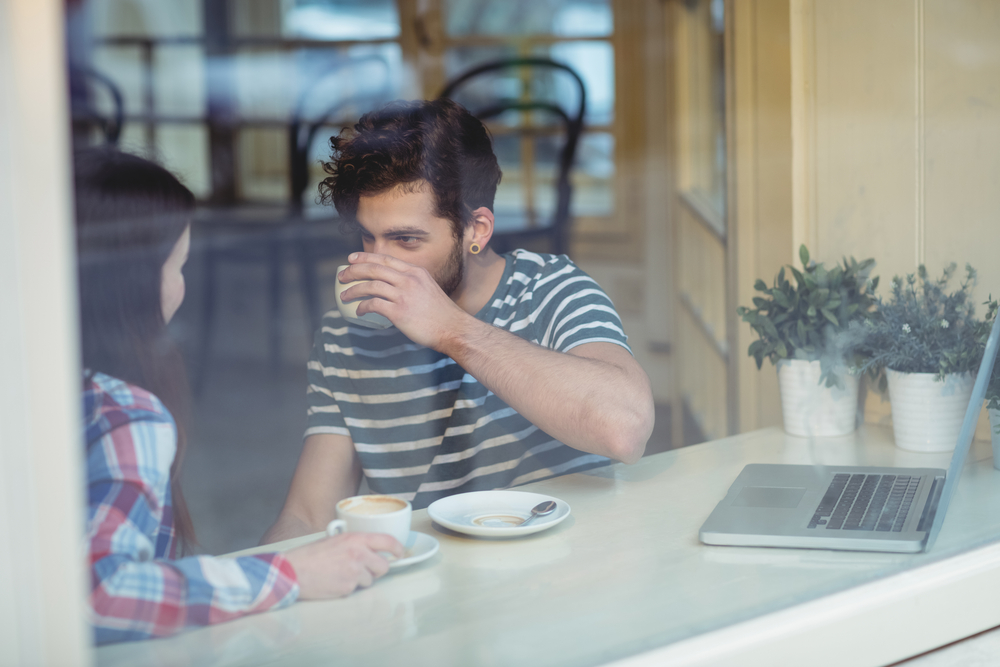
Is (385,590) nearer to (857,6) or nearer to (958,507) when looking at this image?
(958,507)

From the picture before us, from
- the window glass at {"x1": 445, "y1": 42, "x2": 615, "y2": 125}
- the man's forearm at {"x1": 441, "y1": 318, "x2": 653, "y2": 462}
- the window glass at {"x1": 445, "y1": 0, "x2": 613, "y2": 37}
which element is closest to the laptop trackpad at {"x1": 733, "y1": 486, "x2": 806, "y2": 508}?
the man's forearm at {"x1": 441, "y1": 318, "x2": 653, "y2": 462}

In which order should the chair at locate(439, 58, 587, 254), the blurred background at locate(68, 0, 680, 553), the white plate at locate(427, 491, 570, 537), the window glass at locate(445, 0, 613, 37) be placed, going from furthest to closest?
the window glass at locate(445, 0, 613, 37)
the chair at locate(439, 58, 587, 254)
the blurred background at locate(68, 0, 680, 553)
the white plate at locate(427, 491, 570, 537)

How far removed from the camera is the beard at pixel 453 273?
105 centimetres

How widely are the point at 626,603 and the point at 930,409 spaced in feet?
1.87

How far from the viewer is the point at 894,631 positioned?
0.75m

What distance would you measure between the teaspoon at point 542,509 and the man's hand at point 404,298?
0.22m

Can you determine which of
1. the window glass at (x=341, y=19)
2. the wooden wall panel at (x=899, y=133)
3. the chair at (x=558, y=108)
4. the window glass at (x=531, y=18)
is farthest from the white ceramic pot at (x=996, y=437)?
the window glass at (x=341, y=19)

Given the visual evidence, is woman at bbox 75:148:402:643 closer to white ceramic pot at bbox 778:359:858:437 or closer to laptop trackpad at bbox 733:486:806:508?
laptop trackpad at bbox 733:486:806:508

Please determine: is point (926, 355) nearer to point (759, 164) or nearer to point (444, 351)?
point (759, 164)

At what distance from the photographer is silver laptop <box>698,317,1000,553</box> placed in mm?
766

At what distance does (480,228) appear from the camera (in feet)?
3.65

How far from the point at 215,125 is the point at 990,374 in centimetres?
187

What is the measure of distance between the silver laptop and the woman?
32 cm

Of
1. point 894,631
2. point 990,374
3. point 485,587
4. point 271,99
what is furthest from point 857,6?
point 271,99
